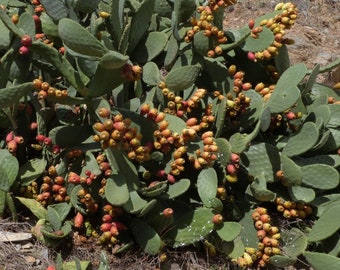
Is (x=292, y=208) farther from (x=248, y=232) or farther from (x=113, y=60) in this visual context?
(x=113, y=60)

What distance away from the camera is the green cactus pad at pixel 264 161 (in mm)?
3197

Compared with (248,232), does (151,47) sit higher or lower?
higher

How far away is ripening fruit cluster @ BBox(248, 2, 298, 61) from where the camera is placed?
3.41 m

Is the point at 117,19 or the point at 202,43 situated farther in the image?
the point at 202,43

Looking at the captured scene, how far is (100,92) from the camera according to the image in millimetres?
2904

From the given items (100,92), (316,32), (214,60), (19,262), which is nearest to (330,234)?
(214,60)

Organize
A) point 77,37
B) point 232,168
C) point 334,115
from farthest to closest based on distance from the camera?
1. point 334,115
2. point 232,168
3. point 77,37

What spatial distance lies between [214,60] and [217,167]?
0.64 meters

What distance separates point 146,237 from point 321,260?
92cm

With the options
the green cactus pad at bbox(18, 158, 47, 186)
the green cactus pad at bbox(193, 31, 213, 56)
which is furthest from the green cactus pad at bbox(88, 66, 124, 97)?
the green cactus pad at bbox(193, 31, 213, 56)

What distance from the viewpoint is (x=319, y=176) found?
319cm

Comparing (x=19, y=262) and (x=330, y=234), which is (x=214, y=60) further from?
(x=19, y=262)

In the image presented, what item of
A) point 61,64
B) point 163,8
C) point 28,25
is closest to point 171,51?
point 163,8

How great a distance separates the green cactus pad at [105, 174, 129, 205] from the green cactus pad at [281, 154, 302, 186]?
0.92 meters
